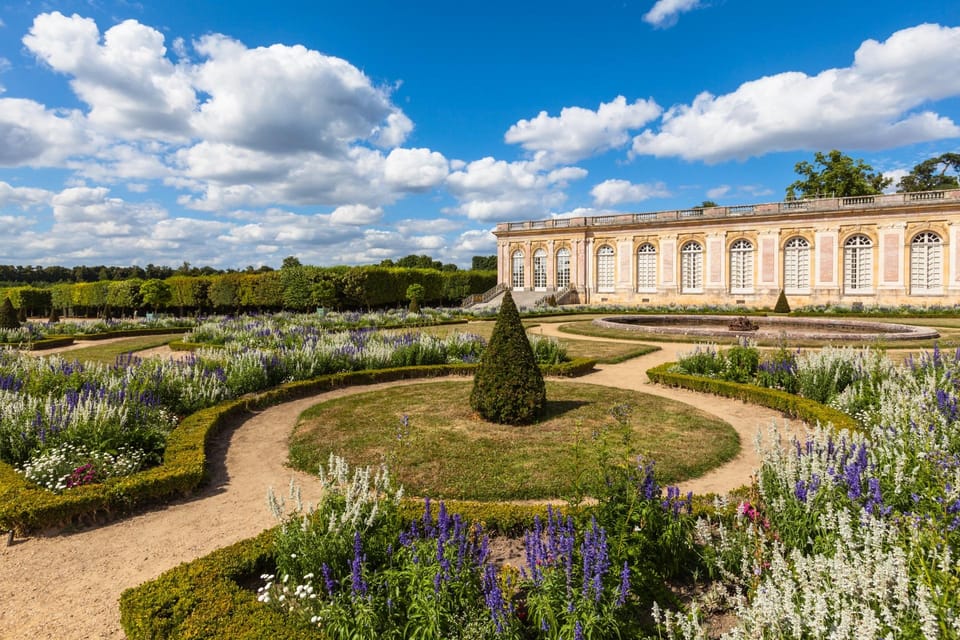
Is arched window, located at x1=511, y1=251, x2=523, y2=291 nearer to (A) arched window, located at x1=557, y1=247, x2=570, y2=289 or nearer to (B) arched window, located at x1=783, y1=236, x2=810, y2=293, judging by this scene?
(A) arched window, located at x1=557, y1=247, x2=570, y2=289

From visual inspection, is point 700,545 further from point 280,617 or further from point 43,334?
point 43,334

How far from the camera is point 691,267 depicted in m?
36.8

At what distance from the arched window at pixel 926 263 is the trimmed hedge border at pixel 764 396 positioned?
95.5 ft

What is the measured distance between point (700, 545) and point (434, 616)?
2.09m

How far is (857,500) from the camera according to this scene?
308 centimetres

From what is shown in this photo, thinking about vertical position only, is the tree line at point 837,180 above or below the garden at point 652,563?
above

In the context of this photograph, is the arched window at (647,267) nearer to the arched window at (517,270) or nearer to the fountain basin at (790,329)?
the arched window at (517,270)

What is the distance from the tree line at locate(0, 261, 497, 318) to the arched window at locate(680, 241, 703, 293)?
59.7 ft

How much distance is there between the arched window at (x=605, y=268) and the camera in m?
39.9

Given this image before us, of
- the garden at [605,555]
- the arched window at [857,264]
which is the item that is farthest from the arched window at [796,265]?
the garden at [605,555]

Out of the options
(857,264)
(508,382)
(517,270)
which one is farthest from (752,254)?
(508,382)

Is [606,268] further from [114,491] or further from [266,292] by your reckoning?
[114,491]

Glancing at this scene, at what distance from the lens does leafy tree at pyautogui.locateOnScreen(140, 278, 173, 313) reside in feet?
118

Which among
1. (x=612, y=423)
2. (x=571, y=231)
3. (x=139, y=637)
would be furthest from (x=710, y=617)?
(x=571, y=231)
